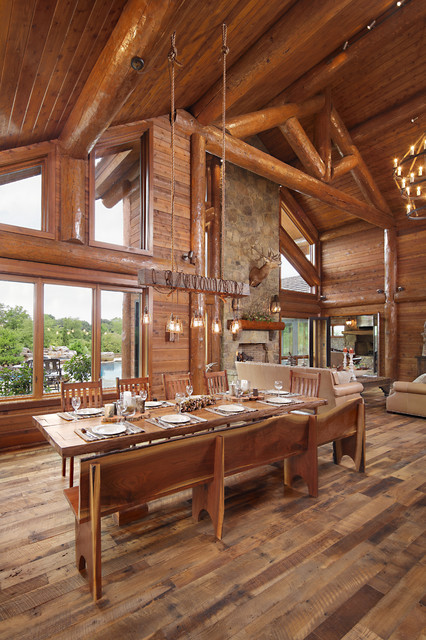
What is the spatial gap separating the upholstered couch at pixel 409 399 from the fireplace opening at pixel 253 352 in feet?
11.4

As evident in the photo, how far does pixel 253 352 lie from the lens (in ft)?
30.8

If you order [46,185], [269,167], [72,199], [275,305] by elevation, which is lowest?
[275,305]

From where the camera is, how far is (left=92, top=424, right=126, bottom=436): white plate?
100 inches

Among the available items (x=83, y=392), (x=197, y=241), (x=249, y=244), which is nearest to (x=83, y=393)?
(x=83, y=392)

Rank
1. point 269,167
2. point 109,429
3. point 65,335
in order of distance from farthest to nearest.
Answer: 1. point 269,167
2. point 65,335
3. point 109,429

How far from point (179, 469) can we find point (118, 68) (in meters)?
3.53

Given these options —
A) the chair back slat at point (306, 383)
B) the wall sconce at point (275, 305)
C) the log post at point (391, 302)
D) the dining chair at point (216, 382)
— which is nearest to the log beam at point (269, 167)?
the log post at point (391, 302)

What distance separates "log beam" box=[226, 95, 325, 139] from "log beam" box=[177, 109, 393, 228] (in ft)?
0.78

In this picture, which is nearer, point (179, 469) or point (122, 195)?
→ point (179, 469)

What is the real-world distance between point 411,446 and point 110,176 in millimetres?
5827

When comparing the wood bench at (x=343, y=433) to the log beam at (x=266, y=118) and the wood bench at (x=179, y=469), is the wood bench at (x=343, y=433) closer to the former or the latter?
the wood bench at (x=179, y=469)

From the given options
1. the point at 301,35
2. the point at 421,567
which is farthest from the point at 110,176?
the point at 421,567

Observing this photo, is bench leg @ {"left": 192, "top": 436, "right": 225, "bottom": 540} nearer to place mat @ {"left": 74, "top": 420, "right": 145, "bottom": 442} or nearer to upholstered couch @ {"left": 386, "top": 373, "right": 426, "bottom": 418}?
place mat @ {"left": 74, "top": 420, "right": 145, "bottom": 442}

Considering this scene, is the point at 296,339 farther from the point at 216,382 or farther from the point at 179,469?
the point at 179,469
